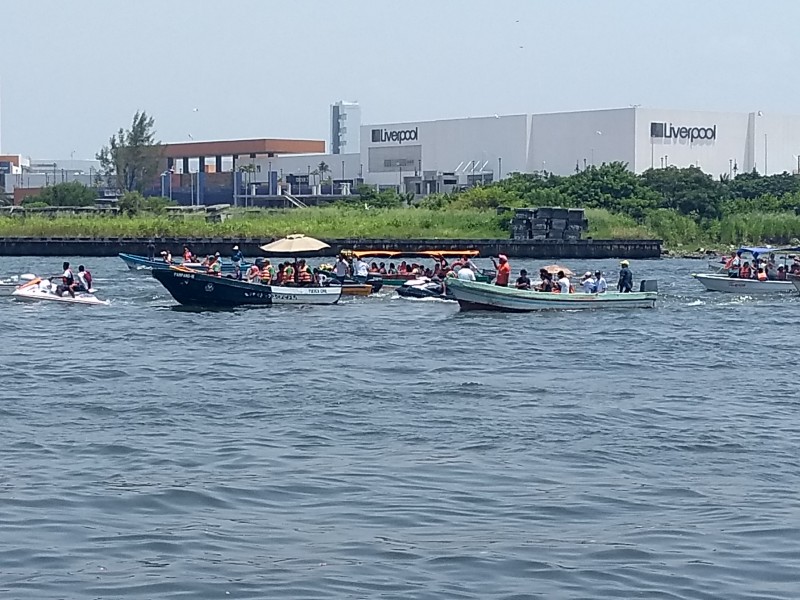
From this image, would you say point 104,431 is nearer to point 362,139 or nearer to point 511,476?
point 511,476

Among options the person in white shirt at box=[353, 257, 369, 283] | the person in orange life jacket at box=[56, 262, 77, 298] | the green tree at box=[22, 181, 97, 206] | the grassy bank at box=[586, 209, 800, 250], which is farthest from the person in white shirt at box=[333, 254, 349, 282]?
the green tree at box=[22, 181, 97, 206]

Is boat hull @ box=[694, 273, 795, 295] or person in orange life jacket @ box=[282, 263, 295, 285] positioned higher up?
person in orange life jacket @ box=[282, 263, 295, 285]

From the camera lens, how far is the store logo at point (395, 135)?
126m

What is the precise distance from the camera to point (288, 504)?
15.6 meters

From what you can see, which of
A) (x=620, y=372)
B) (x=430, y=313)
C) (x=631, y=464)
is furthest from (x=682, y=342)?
(x=631, y=464)

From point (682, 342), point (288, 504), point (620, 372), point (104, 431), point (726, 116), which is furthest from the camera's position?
point (726, 116)

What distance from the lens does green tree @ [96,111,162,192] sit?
142m

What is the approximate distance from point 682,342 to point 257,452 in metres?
18.0

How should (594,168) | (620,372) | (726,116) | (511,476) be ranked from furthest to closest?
(726,116) → (594,168) → (620,372) → (511,476)

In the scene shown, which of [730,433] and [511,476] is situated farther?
[730,433]

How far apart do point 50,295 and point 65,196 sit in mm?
86770

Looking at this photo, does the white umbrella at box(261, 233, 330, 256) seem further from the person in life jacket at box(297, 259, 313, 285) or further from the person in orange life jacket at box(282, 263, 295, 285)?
the person in orange life jacket at box(282, 263, 295, 285)

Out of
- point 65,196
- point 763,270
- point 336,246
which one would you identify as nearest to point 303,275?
point 763,270

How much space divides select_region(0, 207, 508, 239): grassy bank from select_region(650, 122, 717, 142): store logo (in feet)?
63.5
